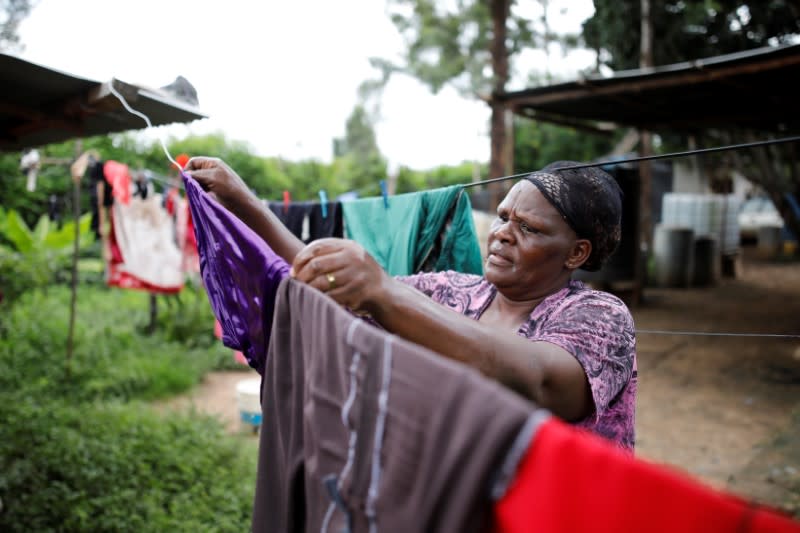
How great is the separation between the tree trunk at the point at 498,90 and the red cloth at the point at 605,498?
7737 mm

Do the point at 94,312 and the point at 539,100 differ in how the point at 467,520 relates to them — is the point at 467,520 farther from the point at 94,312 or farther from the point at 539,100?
the point at 94,312

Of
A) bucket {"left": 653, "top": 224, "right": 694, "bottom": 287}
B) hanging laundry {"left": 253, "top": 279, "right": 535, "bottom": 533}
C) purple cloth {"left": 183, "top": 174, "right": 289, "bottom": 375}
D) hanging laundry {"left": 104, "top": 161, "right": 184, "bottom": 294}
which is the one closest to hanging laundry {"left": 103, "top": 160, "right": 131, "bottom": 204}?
hanging laundry {"left": 104, "top": 161, "right": 184, "bottom": 294}

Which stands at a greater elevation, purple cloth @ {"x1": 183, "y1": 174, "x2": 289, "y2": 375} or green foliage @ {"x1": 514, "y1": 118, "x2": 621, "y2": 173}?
green foliage @ {"x1": 514, "y1": 118, "x2": 621, "y2": 173}

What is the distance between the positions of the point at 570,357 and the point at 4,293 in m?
7.79

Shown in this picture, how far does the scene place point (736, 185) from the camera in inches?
878

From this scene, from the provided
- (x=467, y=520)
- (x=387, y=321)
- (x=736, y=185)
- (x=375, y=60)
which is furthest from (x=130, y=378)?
(x=736, y=185)

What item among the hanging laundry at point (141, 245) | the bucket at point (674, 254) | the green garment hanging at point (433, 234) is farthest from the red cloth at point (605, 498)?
the bucket at point (674, 254)

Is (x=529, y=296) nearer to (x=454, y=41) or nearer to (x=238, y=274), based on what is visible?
(x=238, y=274)

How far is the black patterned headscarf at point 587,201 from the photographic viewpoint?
4.93 ft

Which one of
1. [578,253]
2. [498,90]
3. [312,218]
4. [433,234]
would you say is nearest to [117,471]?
[312,218]

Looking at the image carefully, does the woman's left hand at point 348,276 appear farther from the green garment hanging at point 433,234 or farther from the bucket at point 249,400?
the bucket at point 249,400

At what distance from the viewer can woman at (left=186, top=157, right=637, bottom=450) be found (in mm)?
1064

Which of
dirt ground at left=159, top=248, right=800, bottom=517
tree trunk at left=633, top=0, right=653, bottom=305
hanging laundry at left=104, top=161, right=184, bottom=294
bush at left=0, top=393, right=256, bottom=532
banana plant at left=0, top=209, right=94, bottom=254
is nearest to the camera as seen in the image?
bush at left=0, top=393, right=256, bottom=532

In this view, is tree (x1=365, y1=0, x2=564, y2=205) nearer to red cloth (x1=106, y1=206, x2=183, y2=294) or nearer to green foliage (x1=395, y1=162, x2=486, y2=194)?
green foliage (x1=395, y1=162, x2=486, y2=194)
